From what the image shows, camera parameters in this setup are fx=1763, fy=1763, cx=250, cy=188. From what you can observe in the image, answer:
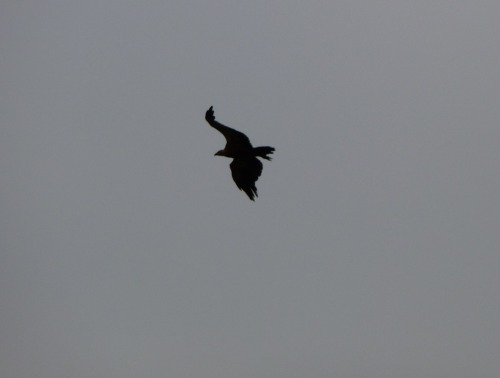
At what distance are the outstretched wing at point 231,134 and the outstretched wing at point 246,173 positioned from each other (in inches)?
23.3

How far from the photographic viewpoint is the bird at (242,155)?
4631 centimetres

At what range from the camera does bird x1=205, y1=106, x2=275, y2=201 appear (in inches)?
1823

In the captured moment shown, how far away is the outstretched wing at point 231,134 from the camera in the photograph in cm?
4631

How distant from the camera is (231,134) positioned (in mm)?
46438

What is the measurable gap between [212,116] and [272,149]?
225 cm

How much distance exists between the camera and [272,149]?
150 ft

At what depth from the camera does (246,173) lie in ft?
155

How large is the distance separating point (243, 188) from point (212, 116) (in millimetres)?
2099

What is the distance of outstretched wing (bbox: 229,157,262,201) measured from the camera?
46875mm

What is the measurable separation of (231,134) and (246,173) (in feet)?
4.19

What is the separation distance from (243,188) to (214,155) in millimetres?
1234

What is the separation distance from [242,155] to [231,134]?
2.27 ft

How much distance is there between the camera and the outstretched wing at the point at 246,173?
→ 46875 mm

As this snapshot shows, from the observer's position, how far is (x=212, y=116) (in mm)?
46969
